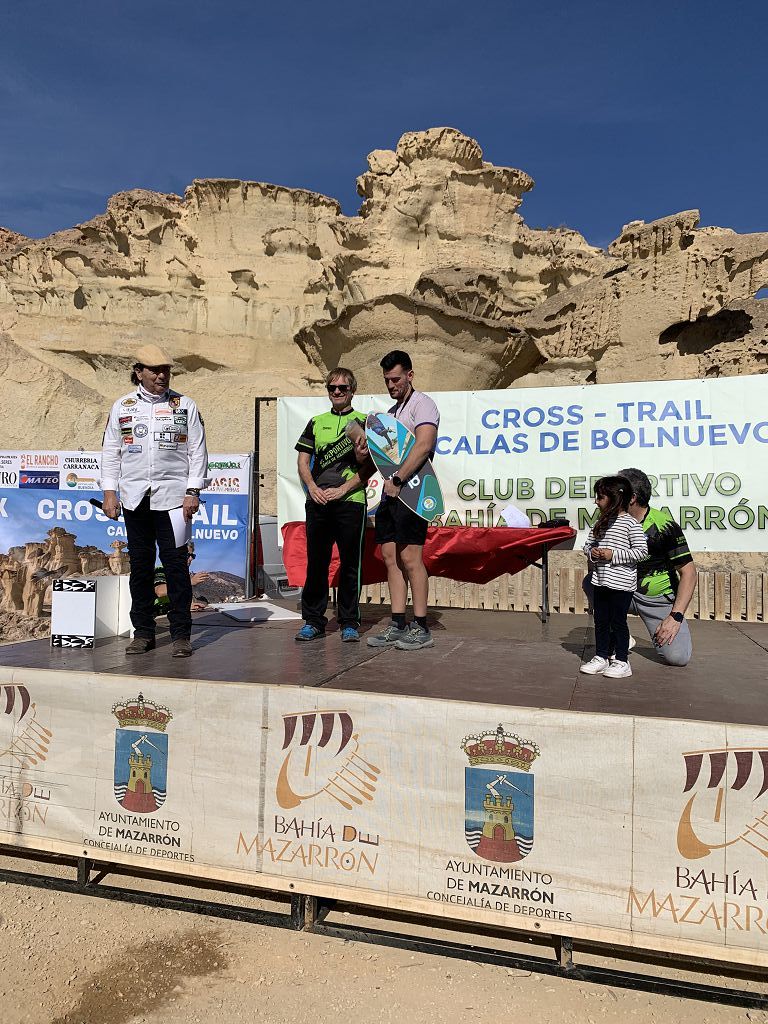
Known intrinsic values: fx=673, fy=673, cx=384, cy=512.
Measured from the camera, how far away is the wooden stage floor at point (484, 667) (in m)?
2.73

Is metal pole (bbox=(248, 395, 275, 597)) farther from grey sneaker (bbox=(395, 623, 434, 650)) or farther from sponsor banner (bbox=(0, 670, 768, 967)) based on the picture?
sponsor banner (bbox=(0, 670, 768, 967))

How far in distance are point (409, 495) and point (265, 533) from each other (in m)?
4.83

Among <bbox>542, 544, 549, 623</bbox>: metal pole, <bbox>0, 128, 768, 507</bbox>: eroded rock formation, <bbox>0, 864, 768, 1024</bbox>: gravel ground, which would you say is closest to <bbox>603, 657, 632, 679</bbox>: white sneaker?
<bbox>0, 864, 768, 1024</bbox>: gravel ground

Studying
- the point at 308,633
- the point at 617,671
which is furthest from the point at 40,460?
the point at 617,671

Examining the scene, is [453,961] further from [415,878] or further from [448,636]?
[448,636]

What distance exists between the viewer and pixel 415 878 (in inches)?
100

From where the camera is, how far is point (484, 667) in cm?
341

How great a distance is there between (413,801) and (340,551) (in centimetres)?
187

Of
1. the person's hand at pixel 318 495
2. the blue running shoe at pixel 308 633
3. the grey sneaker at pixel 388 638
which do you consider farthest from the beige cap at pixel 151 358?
the grey sneaker at pixel 388 638

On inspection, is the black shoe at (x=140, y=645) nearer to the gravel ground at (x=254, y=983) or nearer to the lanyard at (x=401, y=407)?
the gravel ground at (x=254, y=983)

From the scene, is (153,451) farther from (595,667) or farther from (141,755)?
(595,667)

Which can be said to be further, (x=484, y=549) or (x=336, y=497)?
(x=484, y=549)

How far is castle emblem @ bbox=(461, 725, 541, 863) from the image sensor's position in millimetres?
2428

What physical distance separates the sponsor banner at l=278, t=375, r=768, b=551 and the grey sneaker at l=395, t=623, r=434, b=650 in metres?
2.34
